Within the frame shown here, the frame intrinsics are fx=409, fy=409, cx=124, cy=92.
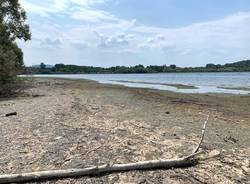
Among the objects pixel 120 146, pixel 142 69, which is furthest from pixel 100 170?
pixel 142 69

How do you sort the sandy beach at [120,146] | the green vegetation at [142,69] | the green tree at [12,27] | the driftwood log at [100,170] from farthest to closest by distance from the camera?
the green vegetation at [142,69] → the green tree at [12,27] → the sandy beach at [120,146] → the driftwood log at [100,170]

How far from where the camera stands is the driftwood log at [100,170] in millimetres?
7457

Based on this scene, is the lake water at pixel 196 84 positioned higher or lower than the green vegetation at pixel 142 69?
higher

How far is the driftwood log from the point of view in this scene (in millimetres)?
7457

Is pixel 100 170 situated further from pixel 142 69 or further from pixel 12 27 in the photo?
pixel 142 69

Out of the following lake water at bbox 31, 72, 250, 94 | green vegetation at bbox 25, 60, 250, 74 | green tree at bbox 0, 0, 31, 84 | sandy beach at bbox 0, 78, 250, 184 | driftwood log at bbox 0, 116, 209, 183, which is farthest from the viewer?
green vegetation at bbox 25, 60, 250, 74

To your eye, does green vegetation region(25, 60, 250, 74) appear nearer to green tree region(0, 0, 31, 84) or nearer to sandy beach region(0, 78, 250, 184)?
green tree region(0, 0, 31, 84)

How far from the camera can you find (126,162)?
27.7ft

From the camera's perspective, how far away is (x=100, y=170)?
7.78m

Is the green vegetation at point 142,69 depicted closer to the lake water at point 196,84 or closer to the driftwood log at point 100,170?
the lake water at point 196,84

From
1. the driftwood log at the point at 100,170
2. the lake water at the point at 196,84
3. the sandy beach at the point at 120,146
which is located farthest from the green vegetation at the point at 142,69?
the driftwood log at the point at 100,170

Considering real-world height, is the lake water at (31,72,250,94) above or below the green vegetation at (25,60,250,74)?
above

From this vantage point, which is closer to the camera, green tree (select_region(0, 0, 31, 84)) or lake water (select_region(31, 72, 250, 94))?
green tree (select_region(0, 0, 31, 84))

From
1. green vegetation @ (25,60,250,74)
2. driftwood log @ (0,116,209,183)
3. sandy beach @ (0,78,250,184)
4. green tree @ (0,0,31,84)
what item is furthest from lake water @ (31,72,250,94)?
green vegetation @ (25,60,250,74)
